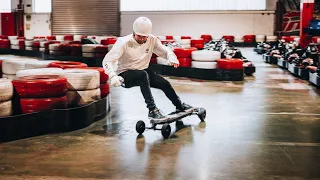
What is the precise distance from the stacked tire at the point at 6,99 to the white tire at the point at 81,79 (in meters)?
0.71

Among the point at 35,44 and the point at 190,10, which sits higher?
the point at 190,10

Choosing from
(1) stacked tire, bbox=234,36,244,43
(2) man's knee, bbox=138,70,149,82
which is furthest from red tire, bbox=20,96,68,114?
(1) stacked tire, bbox=234,36,244,43

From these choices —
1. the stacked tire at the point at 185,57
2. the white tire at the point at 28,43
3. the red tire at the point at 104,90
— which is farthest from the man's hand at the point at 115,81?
the white tire at the point at 28,43

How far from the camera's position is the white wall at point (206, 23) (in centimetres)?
1973

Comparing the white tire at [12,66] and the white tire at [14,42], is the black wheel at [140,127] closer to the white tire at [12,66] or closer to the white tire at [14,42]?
the white tire at [12,66]

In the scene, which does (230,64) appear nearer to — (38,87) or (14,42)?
(38,87)

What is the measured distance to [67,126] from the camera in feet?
14.3

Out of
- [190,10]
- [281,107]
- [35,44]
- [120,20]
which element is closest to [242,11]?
[190,10]

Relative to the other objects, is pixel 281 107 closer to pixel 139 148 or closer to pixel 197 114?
pixel 197 114

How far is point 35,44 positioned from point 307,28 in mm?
8930

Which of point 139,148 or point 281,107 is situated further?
point 281,107

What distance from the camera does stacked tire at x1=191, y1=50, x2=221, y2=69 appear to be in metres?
9.01

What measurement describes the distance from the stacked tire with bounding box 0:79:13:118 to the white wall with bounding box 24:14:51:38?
17.4 meters

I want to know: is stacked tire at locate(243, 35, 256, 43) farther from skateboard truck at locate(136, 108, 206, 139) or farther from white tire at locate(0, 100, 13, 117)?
white tire at locate(0, 100, 13, 117)
